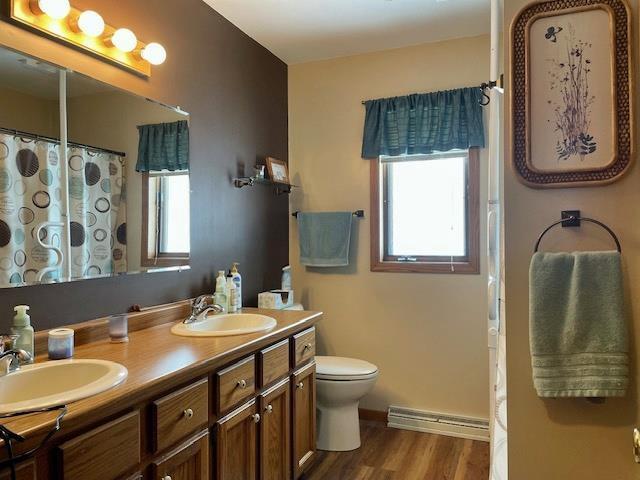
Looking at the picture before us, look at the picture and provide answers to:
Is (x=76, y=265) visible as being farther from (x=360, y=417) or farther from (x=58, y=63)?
(x=360, y=417)

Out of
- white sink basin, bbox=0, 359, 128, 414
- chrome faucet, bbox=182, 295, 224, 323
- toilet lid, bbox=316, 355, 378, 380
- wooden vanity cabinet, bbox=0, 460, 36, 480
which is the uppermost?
chrome faucet, bbox=182, 295, 224, 323

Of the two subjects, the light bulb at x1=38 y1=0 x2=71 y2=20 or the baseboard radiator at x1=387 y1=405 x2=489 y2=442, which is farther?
the baseboard radiator at x1=387 y1=405 x2=489 y2=442

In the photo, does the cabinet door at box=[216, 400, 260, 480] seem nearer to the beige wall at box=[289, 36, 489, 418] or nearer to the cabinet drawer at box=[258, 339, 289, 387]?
the cabinet drawer at box=[258, 339, 289, 387]

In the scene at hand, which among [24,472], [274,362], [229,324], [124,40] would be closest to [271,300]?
[229,324]

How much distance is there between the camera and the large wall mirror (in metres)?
1.51

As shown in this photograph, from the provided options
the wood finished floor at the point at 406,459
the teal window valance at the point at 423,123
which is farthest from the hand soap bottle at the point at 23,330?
the teal window valance at the point at 423,123

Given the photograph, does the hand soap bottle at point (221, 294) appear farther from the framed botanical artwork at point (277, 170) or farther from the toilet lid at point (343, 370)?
the framed botanical artwork at point (277, 170)

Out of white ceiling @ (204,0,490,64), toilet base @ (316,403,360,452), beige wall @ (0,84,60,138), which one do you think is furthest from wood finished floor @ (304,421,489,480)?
white ceiling @ (204,0,490,64)

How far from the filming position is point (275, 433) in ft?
6.48

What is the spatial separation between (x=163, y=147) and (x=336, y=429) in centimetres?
179

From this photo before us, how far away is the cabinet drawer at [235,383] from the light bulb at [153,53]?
4.33ft

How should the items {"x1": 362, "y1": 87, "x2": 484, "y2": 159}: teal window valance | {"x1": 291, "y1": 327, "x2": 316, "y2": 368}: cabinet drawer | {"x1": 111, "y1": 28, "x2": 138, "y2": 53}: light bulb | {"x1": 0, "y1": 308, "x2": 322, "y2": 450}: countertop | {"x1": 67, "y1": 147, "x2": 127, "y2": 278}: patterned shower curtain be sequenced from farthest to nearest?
{"x1": 362, "y1": 87, "x2": 484, "y2": 159}: teal window valance, {"x1": 291, "y1": 327, "x2": 316, "y2": 368}: cabinet drawer, {"x1": 111, "y1": 28, "x2": 138, "y2": 53}: light bulb, {"x1": 67, "y1": 147, "x2": 127, "y2": 278}: patterned shower curtain, {"x1": 0, "y1": 308, "x2": 322, "y2": 450}: countertop

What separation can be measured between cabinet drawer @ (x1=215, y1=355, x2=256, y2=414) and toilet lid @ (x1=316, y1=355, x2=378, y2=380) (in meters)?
0.82

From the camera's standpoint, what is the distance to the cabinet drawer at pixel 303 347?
213cm
